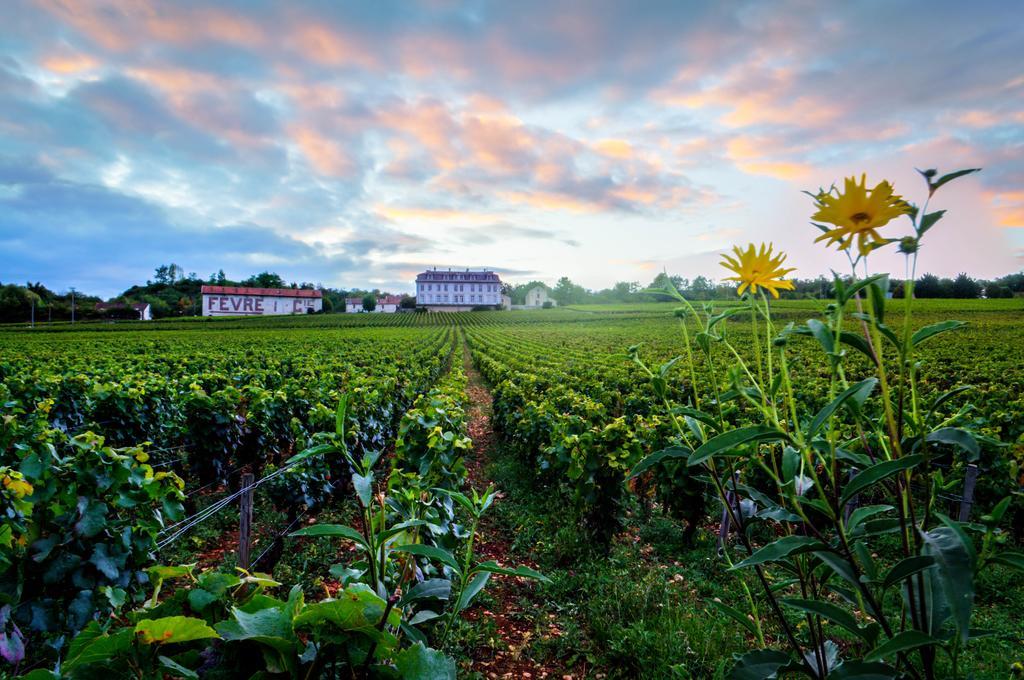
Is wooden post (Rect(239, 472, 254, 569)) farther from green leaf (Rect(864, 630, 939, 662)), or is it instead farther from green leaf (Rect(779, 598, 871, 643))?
green leaf (Rect(864, 630, 939, 662))

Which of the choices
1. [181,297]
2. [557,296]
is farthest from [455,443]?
[557,296]

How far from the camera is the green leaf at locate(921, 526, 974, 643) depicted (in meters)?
0.79

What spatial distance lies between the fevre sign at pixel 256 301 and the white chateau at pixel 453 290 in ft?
66.0

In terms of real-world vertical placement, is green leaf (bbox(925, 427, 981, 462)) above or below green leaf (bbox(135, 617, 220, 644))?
above

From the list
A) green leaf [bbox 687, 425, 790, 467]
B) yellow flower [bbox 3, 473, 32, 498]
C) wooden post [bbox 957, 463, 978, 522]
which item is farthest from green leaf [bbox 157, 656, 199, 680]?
wooden post [bbox 957, 463, 978, 522]

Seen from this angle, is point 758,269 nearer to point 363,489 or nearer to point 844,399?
point 844,399

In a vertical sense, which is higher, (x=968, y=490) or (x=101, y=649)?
(x=101, y=649)

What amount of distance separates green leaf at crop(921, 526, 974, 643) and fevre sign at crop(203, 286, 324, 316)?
9404cm

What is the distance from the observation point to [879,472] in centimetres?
104

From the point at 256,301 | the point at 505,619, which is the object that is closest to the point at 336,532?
the point at 505,619

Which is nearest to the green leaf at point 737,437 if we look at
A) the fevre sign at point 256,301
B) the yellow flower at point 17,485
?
the yellow flower at point 17,485

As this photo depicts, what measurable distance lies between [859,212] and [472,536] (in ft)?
3.85

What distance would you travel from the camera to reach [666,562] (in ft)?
17.2

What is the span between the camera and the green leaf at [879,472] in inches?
39.1
